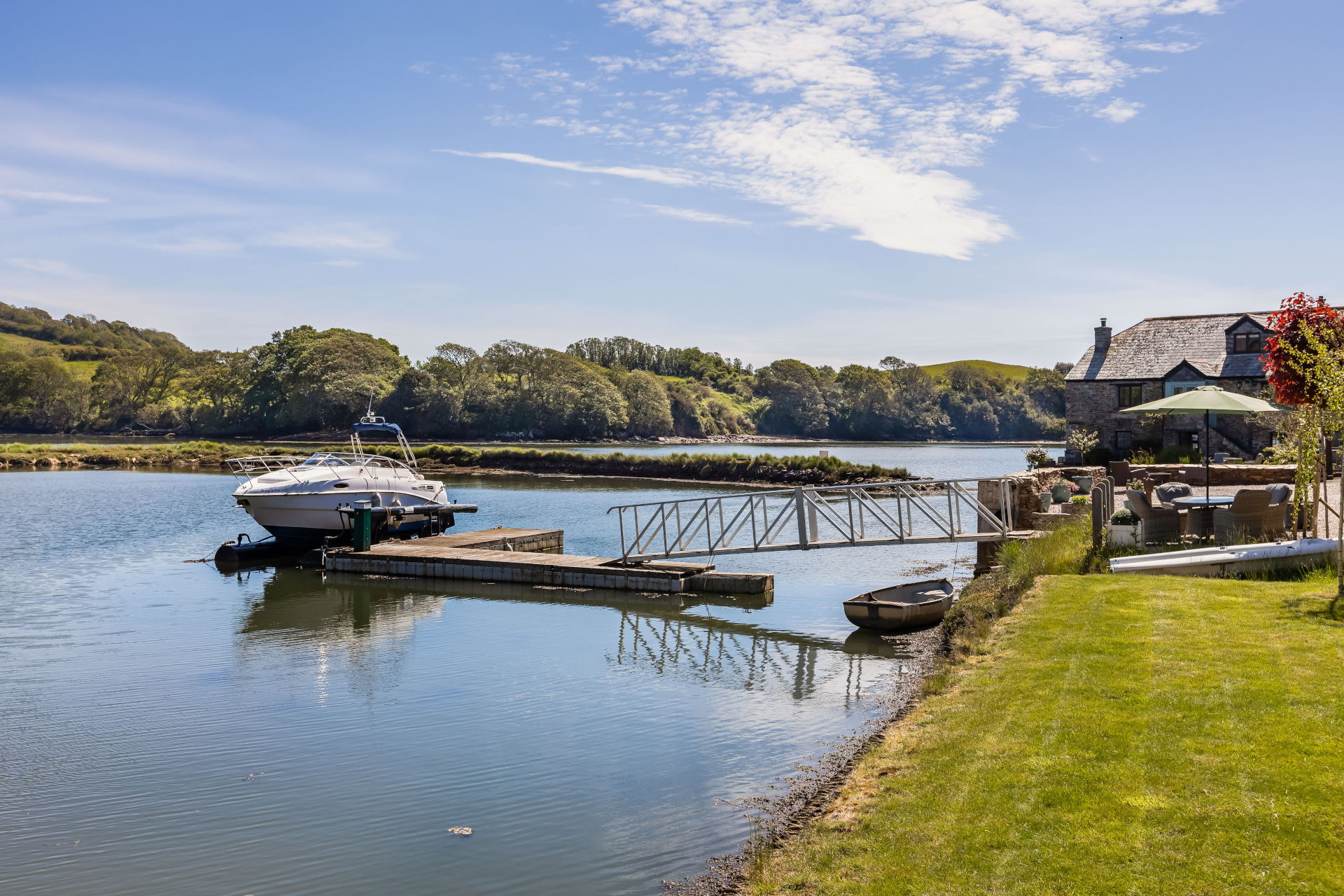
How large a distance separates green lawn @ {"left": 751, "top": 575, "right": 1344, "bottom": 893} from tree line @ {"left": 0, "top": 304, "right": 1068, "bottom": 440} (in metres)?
92.1

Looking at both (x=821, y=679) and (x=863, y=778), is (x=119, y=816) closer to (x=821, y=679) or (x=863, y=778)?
(x=863, y=778)

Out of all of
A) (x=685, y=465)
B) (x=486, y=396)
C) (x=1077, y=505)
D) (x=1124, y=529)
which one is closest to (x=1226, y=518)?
(x=1124, y=529)

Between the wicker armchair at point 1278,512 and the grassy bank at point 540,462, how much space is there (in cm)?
3115

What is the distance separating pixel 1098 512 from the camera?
15125 mm

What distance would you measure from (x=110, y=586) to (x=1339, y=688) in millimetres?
Result: 23236

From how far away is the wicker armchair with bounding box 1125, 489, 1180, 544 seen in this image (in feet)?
49.1

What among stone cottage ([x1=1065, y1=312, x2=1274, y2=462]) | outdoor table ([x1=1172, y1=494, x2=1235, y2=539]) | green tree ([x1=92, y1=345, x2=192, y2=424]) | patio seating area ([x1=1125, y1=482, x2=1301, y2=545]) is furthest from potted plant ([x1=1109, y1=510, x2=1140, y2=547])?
green tree ([x1=92, y1=345, x2=192, y2=424])

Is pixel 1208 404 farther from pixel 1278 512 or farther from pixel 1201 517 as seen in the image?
pixel 1278 512

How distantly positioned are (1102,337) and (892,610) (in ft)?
112

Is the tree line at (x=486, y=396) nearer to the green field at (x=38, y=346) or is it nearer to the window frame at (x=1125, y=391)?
the green field at (x=38, y=346)

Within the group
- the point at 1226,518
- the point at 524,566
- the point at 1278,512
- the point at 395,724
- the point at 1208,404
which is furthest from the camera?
the point at 524,566

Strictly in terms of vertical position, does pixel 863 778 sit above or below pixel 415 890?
above

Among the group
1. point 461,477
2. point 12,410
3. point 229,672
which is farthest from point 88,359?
point 229,672

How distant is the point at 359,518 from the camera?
2505 centimetres
